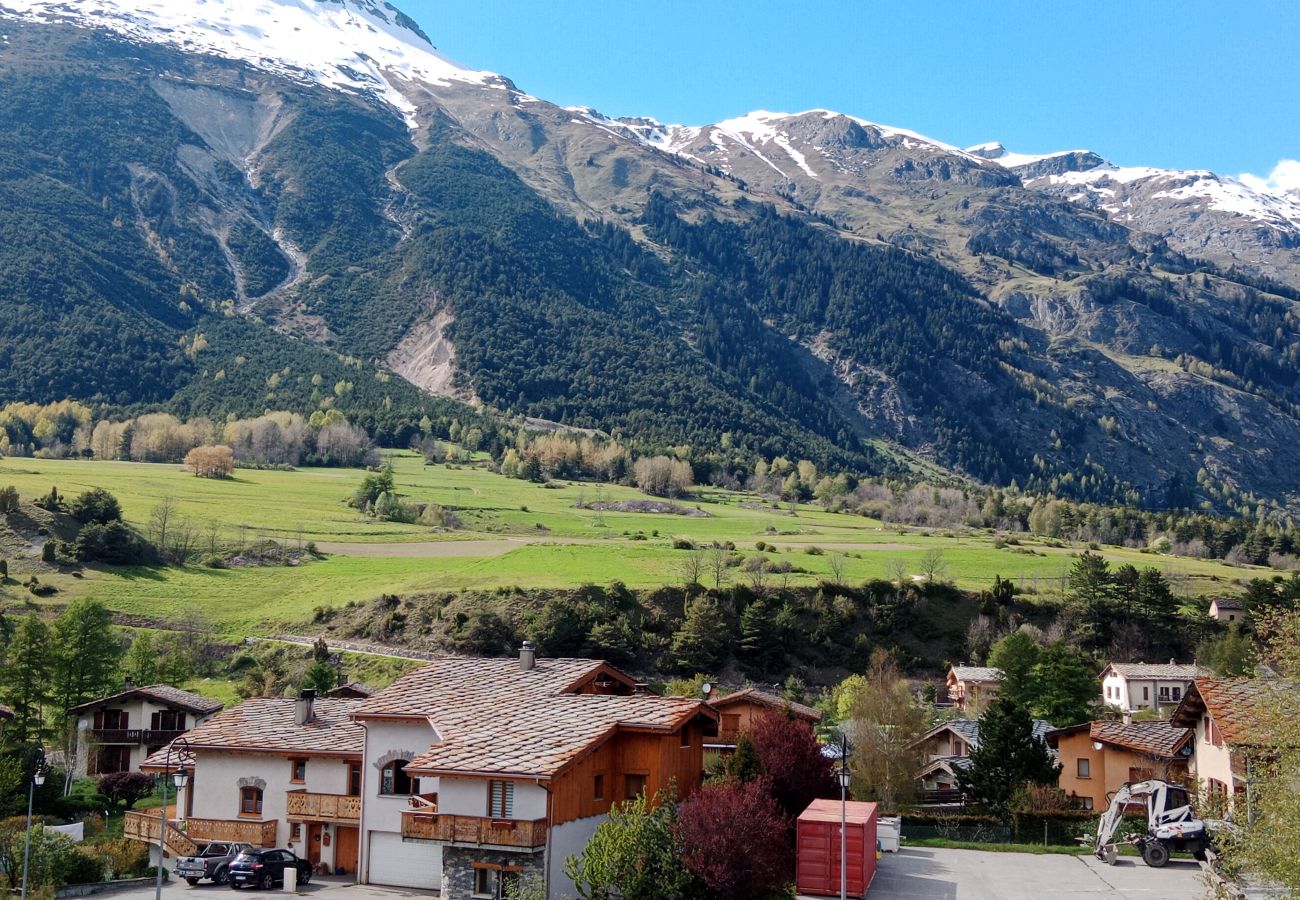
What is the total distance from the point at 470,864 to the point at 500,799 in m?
1.91

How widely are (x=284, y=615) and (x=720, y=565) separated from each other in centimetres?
3609

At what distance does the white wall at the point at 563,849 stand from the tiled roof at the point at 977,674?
54.5 meters

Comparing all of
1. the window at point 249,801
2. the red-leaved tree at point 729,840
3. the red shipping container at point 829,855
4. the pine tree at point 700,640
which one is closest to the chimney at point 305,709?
the window at point 249,801

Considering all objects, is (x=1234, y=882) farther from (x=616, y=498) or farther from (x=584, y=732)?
(x=616, y=498)

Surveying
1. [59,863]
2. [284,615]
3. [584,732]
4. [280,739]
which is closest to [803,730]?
[584,732]

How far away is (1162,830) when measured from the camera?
40406 millimetres

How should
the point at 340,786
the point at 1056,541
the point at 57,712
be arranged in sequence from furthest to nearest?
the point at 1056,541 → the point at 57,712 → the point at 340,786

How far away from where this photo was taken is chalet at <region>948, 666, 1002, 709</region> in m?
82.8

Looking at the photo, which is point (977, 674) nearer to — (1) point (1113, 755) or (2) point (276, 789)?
(1) point (1113, 755)

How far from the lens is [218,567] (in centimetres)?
10612

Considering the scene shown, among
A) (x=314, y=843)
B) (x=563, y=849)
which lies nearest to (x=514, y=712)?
(x=563, y=849)

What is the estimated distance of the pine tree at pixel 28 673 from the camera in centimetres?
6178

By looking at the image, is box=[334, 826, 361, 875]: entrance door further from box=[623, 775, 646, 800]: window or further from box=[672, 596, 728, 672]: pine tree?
box=[672, 596, 728, 672]: pine tree

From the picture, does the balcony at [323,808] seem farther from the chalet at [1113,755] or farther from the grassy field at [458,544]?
the grassy field at [458,544]
